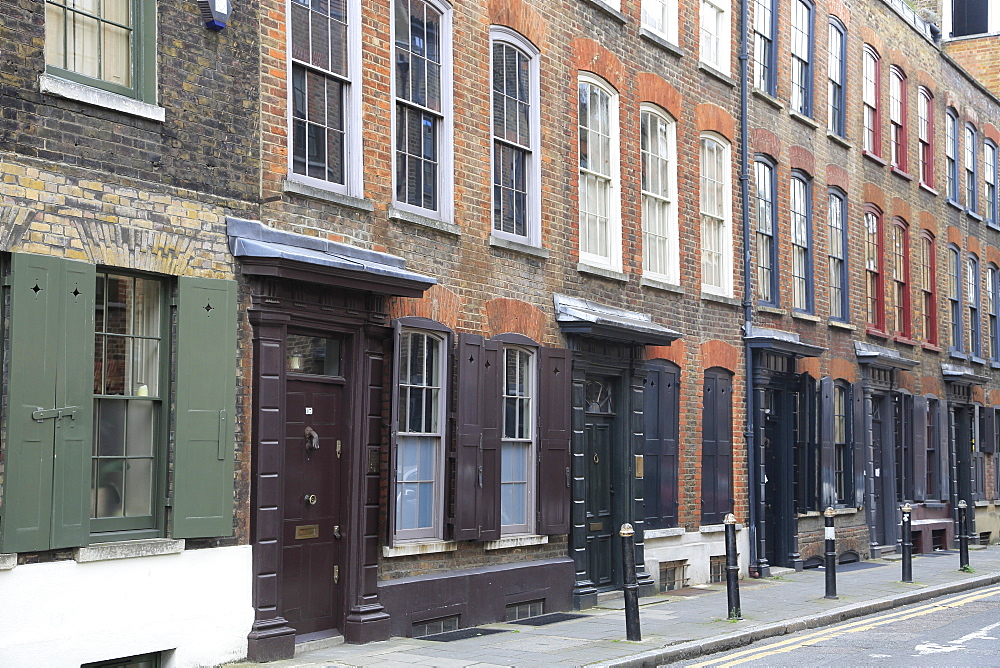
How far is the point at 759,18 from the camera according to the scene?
66.4 ft

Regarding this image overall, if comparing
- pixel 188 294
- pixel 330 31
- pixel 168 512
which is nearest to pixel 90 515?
pixel 168 512

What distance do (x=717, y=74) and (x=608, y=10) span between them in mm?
3251

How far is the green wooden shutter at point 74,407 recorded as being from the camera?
8891 millimetres

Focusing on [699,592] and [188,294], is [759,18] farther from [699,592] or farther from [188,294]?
[188,294]

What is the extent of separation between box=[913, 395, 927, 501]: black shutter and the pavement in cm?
586

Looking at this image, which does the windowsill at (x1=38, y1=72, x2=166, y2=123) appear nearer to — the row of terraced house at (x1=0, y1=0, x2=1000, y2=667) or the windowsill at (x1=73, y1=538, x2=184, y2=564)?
the row of terraced house at (x1=0, y1=0, x2=1000, y2=667)

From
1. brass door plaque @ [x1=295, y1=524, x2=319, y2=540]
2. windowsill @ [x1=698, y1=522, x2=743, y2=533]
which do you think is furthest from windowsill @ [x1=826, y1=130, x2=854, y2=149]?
brass door plaque @ [x1=295, y1=524, x2=319, y2=540]

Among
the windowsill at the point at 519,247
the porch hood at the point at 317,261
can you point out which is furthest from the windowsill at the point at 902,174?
the porch hood at the point at 317,261

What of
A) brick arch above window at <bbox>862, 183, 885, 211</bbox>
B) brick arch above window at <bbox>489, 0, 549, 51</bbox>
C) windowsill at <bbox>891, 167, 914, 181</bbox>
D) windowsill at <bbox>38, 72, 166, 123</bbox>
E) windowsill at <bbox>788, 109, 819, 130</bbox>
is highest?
windowsill at <bbox>788, 109, 819, 130</bbox>

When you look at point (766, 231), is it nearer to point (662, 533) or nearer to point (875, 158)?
point (875, 158)

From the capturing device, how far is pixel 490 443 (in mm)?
13430

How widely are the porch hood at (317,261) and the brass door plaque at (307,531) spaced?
86.3 inches

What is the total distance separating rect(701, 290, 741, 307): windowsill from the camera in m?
18.2

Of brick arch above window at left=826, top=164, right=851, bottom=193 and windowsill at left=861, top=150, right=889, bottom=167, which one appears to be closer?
brick arch above window at left=826, top=164, right=851, bottom=193
